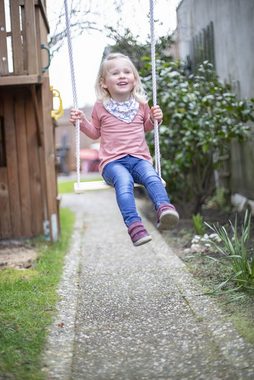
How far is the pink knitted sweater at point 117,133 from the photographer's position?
404 cm

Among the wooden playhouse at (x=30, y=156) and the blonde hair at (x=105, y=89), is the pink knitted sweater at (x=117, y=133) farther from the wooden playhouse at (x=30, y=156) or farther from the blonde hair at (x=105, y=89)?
the wooden playhouse at (x=30, y=156)

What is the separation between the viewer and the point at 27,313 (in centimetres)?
335

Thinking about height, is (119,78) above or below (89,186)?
above

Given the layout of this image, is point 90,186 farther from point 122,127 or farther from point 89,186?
point 122,127

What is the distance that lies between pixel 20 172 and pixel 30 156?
22 centimetres

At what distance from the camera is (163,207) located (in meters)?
3.58

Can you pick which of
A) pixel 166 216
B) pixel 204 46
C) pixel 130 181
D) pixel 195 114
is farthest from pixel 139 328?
pixel 204 46

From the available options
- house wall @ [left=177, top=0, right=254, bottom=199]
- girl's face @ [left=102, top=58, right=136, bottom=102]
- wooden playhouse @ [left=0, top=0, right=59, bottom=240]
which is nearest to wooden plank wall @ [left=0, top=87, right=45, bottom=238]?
wooden playhouse @ [left=0, top=0, right=59, bottom=240]

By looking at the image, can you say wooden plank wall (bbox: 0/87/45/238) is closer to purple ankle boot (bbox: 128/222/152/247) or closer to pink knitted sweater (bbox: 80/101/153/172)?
pink knitted sweater (bbox: 80/101/153/172)

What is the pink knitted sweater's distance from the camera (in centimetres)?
404

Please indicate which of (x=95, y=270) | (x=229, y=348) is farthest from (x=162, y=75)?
(x=229, y=348)

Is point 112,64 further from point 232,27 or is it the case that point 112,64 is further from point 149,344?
point 232,27

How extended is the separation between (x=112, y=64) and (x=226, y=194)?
5.10m

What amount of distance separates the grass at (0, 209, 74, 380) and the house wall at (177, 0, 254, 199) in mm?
3226
